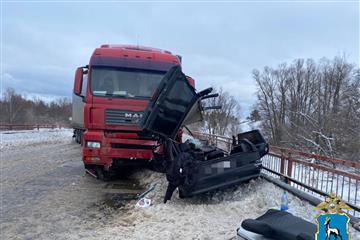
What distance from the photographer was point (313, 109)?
43000mm

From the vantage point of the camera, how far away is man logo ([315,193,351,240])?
6.68 feet

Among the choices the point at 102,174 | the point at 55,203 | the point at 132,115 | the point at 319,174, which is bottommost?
the point at 55,203

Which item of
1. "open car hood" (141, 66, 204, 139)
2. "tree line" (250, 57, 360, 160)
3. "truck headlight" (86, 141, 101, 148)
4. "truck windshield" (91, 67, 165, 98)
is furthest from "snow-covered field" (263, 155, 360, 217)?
"tree line" (250, 57, 360, 160)

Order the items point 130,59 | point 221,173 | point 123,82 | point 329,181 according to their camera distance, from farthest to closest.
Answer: point 130,59 → point 123,82 → point 329,181 → point 221,173

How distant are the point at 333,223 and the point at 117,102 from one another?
702 cm

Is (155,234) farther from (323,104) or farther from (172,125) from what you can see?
(323,104)

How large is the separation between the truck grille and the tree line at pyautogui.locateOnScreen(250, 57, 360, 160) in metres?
19.4

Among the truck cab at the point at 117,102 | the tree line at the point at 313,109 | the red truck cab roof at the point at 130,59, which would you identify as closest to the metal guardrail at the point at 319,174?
the truck cab at the point at 117,102

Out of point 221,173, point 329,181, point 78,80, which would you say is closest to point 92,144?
point 78,80

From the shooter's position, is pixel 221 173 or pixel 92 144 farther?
pixel 92 144

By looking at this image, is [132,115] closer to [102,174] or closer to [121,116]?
[121,116]

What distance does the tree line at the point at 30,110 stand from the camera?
247 ft

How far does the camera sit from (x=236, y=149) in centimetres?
698

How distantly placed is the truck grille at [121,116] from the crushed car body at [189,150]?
1.32 meters
